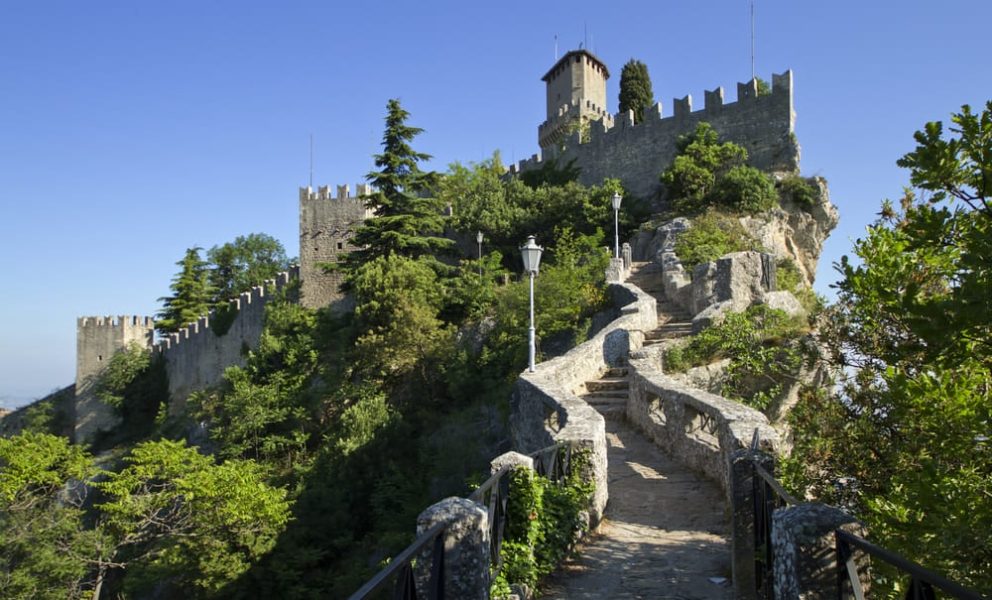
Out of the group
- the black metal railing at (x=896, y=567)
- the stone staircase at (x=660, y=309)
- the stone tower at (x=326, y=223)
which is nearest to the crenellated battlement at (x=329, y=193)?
the stone tower at (x=326, y=223)

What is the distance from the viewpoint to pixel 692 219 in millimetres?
23953

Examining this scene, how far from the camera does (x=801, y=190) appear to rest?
2483 cm

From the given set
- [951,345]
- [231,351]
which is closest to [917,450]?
[951,345]

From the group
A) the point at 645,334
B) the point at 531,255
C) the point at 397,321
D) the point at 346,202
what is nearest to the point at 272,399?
the point at 397,321

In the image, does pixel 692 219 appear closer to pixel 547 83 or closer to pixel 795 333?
pixel 795 333

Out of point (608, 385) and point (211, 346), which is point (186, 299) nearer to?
point (211, 346)

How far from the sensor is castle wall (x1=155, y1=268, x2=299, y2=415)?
3306 centimetres

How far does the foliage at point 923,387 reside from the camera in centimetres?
339

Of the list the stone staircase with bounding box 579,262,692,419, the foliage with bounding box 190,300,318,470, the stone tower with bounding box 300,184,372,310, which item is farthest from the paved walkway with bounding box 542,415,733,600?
the stone tower with bounding box 300,184,372,310

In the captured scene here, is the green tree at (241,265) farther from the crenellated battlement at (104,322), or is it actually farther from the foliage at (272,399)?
the foliage at (272,399)

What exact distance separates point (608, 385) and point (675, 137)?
19.1 metres

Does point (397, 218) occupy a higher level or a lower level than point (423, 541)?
higher

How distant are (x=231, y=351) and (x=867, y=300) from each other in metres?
33.2

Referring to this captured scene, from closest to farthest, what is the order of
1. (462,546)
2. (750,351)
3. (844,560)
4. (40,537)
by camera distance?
1. (844,560)
2. (462,546)
3. (750,351)
4. (40,537)
